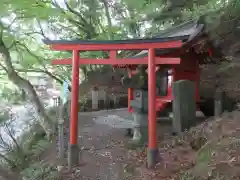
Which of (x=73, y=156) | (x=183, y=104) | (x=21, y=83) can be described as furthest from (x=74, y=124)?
(x=21, y=83)

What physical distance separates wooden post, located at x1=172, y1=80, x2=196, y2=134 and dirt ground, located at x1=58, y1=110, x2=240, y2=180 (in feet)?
1.22

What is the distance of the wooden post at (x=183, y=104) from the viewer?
6.29 meters

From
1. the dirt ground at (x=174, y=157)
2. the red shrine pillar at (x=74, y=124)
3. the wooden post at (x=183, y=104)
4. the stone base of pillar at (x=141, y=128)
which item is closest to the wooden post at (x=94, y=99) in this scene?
the dirt ground at (x=174, y=157)

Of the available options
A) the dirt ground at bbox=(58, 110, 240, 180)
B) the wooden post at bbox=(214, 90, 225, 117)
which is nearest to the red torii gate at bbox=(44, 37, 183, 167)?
the dirt ground at bbox=(58, 110, 240, 180)

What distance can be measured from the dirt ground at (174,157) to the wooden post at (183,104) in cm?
37

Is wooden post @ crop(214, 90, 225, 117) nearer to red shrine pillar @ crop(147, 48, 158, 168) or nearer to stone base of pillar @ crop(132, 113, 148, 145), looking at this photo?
stone base of pillar @ crop(132, 113, 148, 145)

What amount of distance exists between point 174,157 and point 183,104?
65.2 inches

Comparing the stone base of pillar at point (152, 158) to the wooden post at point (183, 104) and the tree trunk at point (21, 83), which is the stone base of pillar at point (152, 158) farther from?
the tree trunk at point (21, 83)

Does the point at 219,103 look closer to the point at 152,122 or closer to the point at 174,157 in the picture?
the point at 174,157

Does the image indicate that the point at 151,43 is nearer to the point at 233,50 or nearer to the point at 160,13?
the point at 233,50

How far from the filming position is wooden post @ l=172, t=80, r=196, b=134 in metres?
6.29

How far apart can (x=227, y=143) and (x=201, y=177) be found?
0.85 meters

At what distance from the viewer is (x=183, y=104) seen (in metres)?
6.32

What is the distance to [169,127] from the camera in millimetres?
8008
